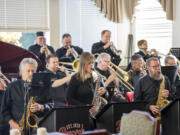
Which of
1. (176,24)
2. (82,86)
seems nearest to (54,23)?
(176,24)

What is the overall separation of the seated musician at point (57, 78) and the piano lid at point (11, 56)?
0.43 metres

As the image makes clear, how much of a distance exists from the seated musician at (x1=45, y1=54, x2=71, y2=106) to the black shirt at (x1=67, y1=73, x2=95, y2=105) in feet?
1.46

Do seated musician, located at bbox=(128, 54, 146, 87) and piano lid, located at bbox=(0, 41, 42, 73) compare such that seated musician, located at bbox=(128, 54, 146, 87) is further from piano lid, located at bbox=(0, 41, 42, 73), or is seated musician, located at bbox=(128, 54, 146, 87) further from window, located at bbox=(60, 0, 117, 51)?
window, located at bbox=(60, 0, 117, 51)

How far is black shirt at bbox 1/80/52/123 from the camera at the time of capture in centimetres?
372

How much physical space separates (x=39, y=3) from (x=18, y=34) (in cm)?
76

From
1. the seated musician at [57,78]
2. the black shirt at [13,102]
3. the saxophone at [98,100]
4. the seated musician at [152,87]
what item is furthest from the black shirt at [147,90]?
the black shirt at [13,102]

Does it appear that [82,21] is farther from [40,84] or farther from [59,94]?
[40,84]

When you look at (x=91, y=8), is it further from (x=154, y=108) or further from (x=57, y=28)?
(x=154, y=108)

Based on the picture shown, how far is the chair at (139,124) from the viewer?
2309 millimetres

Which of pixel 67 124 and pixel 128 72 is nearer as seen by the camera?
pixel 67 124

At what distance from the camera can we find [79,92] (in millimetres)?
4340

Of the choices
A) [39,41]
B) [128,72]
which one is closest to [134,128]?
[128,72]

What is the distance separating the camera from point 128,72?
6.13m

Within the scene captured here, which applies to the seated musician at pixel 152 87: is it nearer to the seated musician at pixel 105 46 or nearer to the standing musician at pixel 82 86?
the standing musician at pixel 82 86
